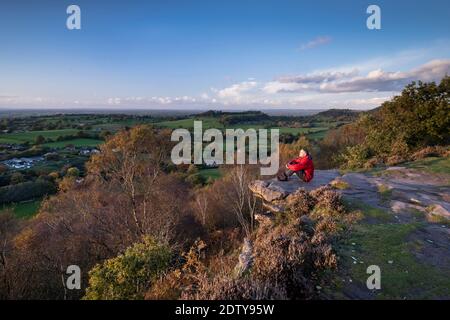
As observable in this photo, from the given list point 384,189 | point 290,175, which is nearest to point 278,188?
point 290,175

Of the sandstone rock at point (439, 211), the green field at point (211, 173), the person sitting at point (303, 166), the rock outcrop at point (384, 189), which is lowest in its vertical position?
the green field at point (211, 173)

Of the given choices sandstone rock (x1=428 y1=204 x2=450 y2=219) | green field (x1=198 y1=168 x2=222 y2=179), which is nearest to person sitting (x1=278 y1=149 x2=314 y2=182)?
sandstone rock (x1=428 y1=204 x2=450 y2=219)

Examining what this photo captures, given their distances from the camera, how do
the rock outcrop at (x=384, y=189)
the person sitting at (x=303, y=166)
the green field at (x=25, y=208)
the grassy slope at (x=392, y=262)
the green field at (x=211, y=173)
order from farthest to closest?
the green field at (x=211, y=173) < the green field at (x=25, y=208) < the person sitting at (x=303, y=166) < the rock outcrop at (x=384, y=189) < the grassy slope at (x=392, y=262)

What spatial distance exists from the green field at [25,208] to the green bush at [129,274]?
119 ft

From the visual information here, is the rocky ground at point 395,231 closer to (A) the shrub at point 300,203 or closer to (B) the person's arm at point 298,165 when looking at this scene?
(A) the shrub at point 300,203

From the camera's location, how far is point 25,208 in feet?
130

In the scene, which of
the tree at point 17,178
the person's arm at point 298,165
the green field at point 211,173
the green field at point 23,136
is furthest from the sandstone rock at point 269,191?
the green field at point 23,136

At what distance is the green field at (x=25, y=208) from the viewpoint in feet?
122

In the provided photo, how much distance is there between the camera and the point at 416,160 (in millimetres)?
18078

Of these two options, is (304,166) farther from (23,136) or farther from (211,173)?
(23,136)

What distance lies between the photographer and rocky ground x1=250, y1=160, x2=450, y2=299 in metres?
5.59

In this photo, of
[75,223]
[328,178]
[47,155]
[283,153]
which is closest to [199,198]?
[75,223]
